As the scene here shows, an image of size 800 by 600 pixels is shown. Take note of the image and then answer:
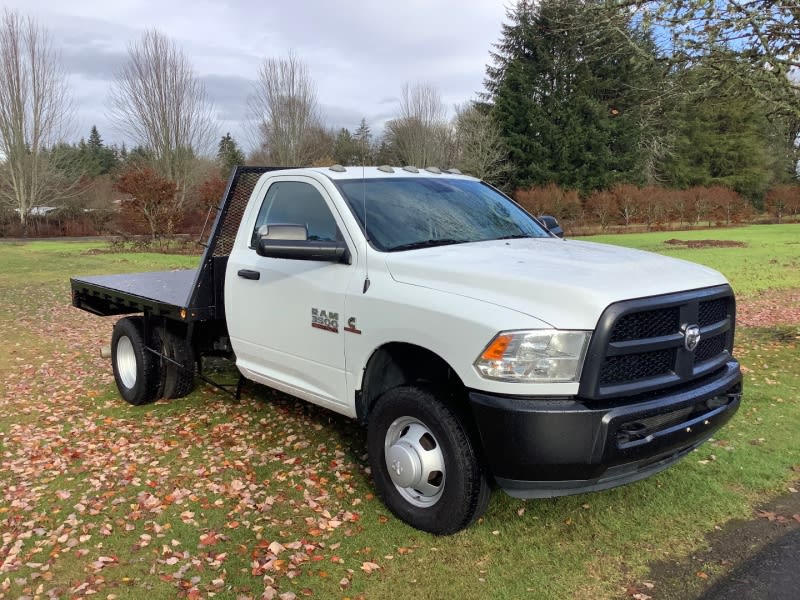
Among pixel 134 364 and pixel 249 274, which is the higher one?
pixel 249 274

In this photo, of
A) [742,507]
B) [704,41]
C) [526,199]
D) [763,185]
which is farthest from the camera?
[763,185]

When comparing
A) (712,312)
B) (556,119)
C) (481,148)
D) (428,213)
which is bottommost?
(712,312)

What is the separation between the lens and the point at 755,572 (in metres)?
3.38

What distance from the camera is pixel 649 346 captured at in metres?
3.23

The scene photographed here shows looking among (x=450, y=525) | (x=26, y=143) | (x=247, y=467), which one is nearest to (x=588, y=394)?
(x=450, y=525)

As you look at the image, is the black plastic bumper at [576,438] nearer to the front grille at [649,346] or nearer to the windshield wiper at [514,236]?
the front grille at [649,346]

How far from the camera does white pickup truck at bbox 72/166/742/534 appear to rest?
3109 mm

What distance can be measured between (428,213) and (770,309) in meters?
9.35

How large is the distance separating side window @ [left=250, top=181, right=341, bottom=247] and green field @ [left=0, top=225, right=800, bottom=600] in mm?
1689

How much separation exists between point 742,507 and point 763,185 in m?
57.9

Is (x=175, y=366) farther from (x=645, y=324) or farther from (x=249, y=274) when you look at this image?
(x=645, y=324)

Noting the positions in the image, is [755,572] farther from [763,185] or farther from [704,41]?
[763,185]

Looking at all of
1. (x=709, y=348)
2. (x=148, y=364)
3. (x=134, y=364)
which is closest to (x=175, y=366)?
(x=148, y=364)

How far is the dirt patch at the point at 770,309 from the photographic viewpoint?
1013cm
